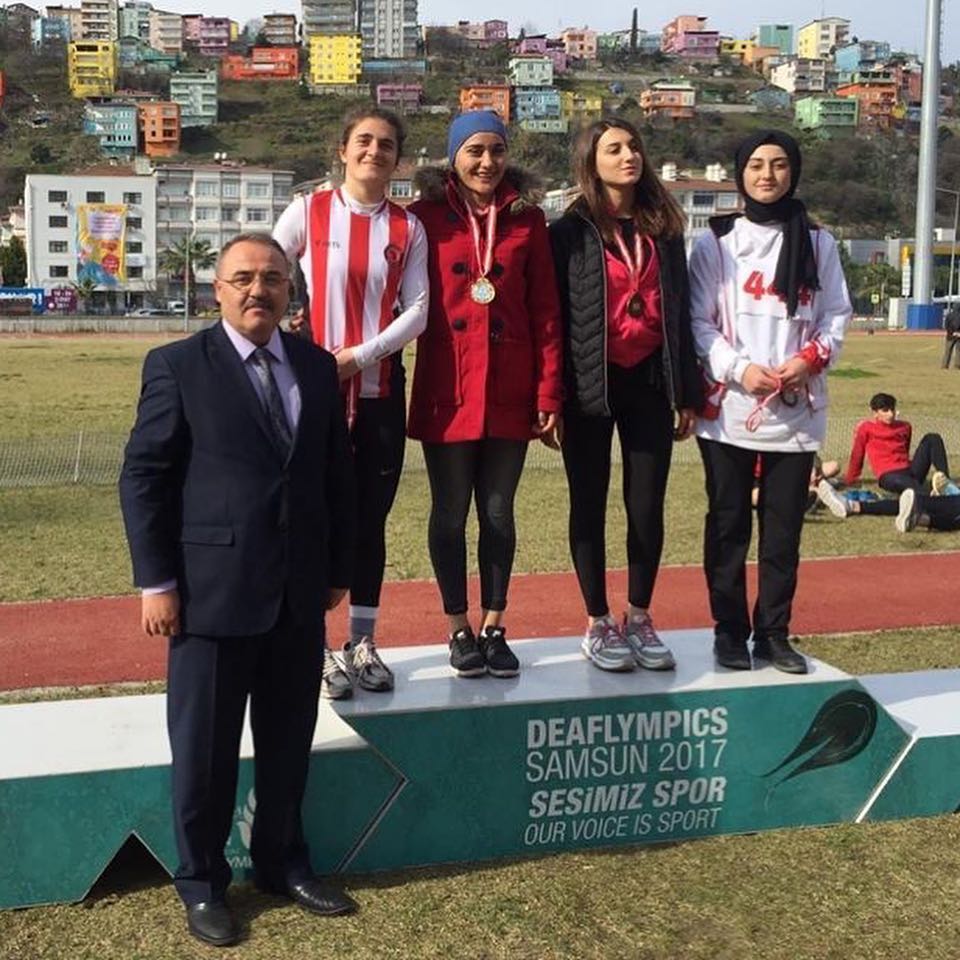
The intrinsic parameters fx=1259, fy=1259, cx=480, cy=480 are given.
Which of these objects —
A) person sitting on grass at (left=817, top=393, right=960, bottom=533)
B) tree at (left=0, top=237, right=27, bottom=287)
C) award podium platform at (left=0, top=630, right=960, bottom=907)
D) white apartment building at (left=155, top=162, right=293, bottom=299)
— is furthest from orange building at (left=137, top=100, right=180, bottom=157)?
award podium platform at (left=0, top=630, right=960, bottom=907)

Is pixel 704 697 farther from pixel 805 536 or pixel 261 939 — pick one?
pixel 805 536

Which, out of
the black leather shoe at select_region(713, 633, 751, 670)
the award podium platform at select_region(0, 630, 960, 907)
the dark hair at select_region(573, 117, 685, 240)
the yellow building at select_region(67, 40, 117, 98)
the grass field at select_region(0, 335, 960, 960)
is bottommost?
the grass field at select_region(0, 335, 960, 960)

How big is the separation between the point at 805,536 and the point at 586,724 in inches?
245

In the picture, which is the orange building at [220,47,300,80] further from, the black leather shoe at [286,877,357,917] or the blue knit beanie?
the black leather shoe at [286,877,357,917]

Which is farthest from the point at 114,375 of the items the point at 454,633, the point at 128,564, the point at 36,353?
the point at 454,633

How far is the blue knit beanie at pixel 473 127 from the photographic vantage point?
409 cm

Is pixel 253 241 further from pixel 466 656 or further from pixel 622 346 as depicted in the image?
pixel 466 656

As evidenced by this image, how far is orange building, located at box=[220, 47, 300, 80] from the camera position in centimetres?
18662

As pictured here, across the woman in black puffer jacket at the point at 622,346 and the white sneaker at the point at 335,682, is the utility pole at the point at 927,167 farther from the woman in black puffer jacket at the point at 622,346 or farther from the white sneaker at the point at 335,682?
the white sneaker at the point at 335,682

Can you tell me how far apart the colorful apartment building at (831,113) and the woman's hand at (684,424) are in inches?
7159

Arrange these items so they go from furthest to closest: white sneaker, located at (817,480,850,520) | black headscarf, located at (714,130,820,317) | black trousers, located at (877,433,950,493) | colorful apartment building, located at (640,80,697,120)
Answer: colorful apartment building, located at (640,80,697,120)
black trousers, located at (877,433,950,493)
white sneaker, located at (817,480,850,520)
black headscarf, located at (714,130,820,317)

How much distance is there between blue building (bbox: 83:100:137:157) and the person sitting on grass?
142765 mm

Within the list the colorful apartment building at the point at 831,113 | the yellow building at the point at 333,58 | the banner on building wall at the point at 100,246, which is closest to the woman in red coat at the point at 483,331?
the banner on building wall at the point at 100,246

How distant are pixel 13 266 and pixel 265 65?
337 ft
